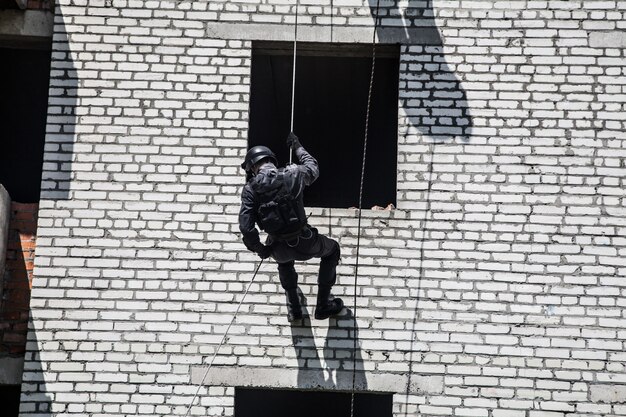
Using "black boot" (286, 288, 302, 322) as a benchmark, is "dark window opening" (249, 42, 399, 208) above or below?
above

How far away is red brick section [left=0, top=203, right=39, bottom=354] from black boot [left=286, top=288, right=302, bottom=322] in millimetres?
2276

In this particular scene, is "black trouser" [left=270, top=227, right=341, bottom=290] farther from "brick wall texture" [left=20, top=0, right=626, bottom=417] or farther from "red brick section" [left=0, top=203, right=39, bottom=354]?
"red brick section" [left=0, top=203, right=39, bottom=354]

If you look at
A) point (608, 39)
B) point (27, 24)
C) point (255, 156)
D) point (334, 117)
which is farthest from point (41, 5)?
point (608, 39)

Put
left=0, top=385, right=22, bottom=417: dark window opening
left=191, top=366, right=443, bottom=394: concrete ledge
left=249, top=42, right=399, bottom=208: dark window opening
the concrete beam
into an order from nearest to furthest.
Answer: left=191, top=366, right=443, bottom=394: concrete ledge
the concrete beam
left=249, top=42, right=399, bottom=208: dark window opening
left=0, top=385, right=22, bottom=417: dark window opening

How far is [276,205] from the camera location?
7109mm

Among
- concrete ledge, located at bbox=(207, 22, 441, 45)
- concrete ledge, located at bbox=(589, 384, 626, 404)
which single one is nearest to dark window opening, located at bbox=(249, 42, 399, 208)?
concrete ledge, located at bbox=(207, 22, 441, 45)

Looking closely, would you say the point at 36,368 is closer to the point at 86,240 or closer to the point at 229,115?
the point at 86,240

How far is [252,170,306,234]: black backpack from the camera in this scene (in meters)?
7.11

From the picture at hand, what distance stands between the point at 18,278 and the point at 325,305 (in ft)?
8.81

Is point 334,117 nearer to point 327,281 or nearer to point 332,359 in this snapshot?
point 327,281

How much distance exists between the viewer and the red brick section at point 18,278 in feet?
26.3

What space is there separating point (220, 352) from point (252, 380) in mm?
350

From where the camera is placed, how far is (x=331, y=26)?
845 cm

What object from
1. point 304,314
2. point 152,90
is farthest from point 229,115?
point 304,314
